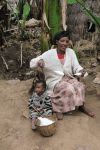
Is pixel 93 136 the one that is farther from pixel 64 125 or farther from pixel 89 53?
pixel 89 53

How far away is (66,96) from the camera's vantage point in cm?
209

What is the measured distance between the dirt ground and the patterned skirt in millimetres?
171

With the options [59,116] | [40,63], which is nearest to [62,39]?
[40,63]

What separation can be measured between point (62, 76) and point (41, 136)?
3.02 ft

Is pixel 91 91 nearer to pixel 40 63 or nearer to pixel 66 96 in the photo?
pixel 66 96

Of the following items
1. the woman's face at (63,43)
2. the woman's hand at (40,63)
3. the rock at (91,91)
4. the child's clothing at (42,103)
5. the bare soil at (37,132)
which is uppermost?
the woman's face at (63,43)

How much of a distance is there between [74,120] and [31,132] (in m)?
0.61

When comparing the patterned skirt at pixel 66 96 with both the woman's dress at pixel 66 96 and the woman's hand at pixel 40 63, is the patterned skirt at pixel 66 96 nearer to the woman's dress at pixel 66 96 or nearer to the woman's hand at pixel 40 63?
the woman's dress at pixel 66 96

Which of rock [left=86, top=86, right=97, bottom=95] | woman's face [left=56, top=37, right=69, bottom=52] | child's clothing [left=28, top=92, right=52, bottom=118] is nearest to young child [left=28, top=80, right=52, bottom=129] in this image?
child's clothing [left=28, top=92, right=52, bottom=118]

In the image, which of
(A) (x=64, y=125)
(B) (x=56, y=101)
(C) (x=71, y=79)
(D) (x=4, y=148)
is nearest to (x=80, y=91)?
(C) (x=71, y=79)

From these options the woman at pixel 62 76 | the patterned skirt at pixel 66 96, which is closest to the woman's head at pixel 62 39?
the woman at pixel 62 76

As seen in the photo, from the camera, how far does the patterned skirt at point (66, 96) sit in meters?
2.09

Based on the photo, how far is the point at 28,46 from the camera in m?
4.97

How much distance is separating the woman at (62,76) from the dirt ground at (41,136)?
0.54 feet
